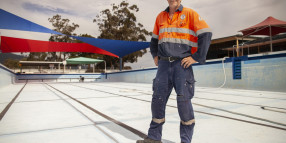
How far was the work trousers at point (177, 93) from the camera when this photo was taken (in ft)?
3.85

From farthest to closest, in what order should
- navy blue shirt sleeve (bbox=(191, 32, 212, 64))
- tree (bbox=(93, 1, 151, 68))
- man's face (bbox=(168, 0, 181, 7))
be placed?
tree (bbox=(93, 1, 151, 68)) < man's face (bbox=(168, 0, 181, 7)) < navy blue shirt sleeve (bbox=(191, 32, 212, 64))

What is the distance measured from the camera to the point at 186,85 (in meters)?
1.17

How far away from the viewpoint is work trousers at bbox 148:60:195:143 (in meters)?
1.17

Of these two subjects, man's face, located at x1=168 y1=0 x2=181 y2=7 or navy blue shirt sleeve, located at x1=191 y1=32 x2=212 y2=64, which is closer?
navy blue shirt sleeve, located at x1=191 y1=32 x2=212 y2=64

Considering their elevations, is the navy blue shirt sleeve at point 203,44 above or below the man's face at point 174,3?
below

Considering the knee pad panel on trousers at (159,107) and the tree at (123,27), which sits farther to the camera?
the tree at (123,27)

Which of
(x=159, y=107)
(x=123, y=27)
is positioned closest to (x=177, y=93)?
(x=159, y=107)

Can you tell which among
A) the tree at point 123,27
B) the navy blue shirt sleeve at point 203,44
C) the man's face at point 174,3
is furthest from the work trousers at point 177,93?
the tree at point 123,27

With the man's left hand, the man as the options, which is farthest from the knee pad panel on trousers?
the man's left hand

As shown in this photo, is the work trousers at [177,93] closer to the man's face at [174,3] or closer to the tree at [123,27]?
the man's face at [174,3]

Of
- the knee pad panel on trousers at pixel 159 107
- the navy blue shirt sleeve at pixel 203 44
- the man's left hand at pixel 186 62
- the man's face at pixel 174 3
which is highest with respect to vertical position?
the man's face at pixel 174 3

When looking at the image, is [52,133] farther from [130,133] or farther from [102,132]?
[130,133]

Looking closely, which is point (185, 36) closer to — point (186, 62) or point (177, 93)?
point (186, 62)

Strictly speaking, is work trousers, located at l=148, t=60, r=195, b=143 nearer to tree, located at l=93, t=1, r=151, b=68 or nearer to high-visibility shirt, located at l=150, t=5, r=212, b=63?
high-visibility shirt, located at l=150, t=5, r=212, b=63
